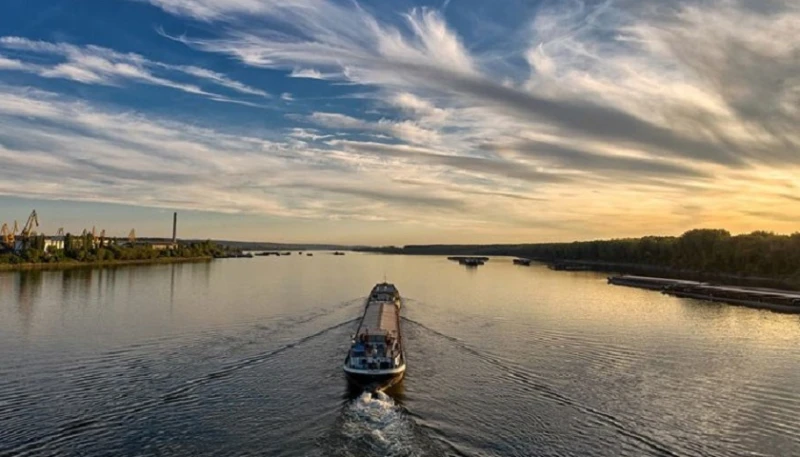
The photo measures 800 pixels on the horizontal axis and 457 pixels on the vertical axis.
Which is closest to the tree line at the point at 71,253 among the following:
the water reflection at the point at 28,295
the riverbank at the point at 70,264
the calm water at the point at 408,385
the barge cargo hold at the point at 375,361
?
the riverbank at the point at 70,264

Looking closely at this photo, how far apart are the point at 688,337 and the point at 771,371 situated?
45.0ft

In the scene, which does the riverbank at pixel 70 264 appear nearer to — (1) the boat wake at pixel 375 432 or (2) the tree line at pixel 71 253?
(2) the tree line at pixel 71 253

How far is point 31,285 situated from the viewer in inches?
3533

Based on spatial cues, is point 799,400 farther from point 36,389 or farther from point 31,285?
point 31,285

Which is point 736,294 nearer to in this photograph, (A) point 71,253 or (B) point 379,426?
(B) point 379,426

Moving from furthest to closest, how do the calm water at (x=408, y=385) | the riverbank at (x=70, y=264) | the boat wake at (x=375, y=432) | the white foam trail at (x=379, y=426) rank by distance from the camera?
the riverbank at (x=70, y=264)
the calm water at (x=408, y=385)
the white foam trail at (x=379, y=426)
the boat wake at (x=375, y=432)

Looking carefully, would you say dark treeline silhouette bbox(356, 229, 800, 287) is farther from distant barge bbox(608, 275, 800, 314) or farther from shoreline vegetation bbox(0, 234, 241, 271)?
shoreline vegetation bbox(0, 234, 241, 271)

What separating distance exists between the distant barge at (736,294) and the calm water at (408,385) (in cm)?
1264

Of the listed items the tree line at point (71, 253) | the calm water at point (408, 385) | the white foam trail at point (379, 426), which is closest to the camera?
the white foam trail at point (379, 426)

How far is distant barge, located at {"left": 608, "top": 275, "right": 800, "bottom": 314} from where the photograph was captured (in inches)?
3044

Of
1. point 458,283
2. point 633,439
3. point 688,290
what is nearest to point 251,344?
point 633,439

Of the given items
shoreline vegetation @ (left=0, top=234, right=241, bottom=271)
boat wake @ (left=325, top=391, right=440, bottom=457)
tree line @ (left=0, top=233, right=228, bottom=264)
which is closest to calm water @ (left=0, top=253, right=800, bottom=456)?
boat wake @ (left=325, top=391, right=440, bottom=457)

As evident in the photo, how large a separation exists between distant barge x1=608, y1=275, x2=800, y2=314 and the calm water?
41.5ft

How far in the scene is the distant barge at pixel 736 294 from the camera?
7731cm
